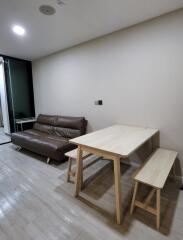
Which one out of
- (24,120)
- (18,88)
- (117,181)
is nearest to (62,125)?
(24,120)

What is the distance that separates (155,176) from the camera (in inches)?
61.3

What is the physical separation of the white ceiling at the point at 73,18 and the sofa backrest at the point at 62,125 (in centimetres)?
170

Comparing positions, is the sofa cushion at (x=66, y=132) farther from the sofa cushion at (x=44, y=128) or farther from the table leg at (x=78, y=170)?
the table leg at (x=78, y=170)

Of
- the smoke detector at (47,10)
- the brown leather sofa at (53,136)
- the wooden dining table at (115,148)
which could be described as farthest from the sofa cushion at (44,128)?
the smoke detector at (47,10)

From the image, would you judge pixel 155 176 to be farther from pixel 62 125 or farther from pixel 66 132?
pixel 62 125

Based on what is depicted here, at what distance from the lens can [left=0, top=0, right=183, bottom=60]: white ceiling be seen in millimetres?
1882

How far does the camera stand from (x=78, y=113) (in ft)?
11.5

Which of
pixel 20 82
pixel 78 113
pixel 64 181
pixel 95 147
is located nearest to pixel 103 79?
pixel 78 113

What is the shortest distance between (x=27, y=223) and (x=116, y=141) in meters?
1.31

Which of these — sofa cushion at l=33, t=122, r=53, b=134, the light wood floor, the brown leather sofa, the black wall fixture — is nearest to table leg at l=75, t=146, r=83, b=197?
the light wood floor

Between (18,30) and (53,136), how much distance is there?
221 cm

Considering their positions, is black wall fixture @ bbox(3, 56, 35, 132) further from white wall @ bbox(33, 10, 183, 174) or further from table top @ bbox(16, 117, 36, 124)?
white wall @ bbox(33, 10, 183, 174)

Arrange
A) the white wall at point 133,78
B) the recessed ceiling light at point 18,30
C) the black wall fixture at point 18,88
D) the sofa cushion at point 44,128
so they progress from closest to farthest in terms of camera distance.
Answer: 1. the white wall at point 133,78
2. the recessed ceiling light at point 18,30
3. the sofa cushion at point 44,128
4. the black wall fixture at point 18,88

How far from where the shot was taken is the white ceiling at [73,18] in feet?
6.17
